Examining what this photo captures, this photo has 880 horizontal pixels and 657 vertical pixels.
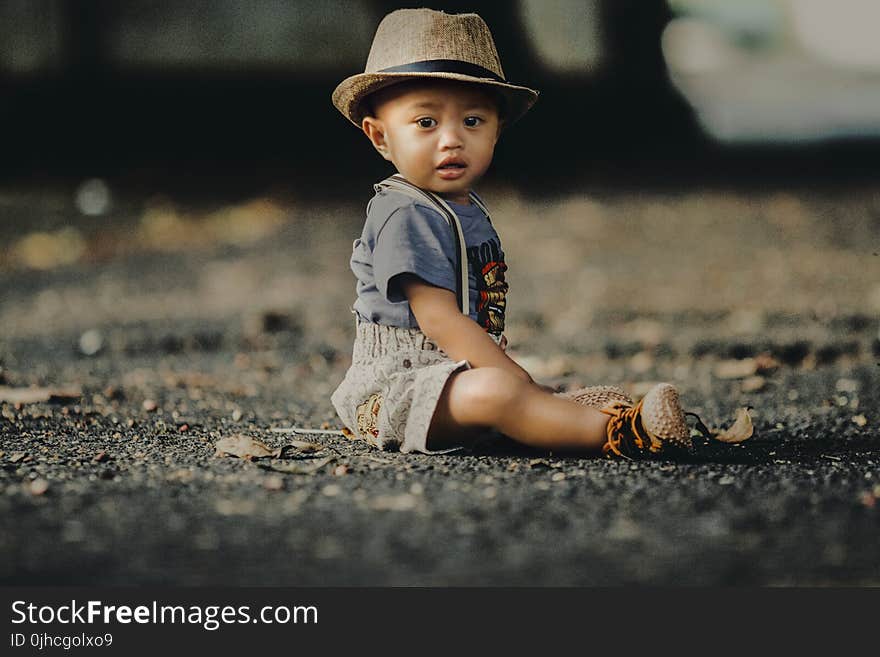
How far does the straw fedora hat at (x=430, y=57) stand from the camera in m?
2.28

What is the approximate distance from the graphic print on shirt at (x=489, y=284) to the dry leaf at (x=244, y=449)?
0.53 meters

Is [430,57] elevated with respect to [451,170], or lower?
elevated

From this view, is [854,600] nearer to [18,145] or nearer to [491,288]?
[491,288]

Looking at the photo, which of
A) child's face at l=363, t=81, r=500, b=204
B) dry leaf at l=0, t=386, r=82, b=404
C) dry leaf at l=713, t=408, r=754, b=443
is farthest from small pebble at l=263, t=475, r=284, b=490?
dry leaf at l=0, t=386, r=82, b=404

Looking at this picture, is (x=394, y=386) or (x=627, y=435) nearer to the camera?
(x=627, y=435)

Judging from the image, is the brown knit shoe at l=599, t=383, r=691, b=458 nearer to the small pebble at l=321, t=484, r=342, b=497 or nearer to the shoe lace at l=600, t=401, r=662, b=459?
the shoe lace at l=600, t=401, r=662, b=459

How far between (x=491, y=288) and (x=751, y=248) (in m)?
4.12

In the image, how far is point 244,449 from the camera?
2295 millimetres

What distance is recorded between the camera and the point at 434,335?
2.25 metres

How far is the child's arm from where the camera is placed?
2.23 metres

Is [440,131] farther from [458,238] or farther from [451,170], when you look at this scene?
[458,238]

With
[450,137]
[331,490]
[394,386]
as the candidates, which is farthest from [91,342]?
[331,490]

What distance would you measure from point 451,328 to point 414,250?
0.18m

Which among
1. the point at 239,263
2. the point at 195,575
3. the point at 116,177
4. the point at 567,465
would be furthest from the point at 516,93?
the point at 116,177
